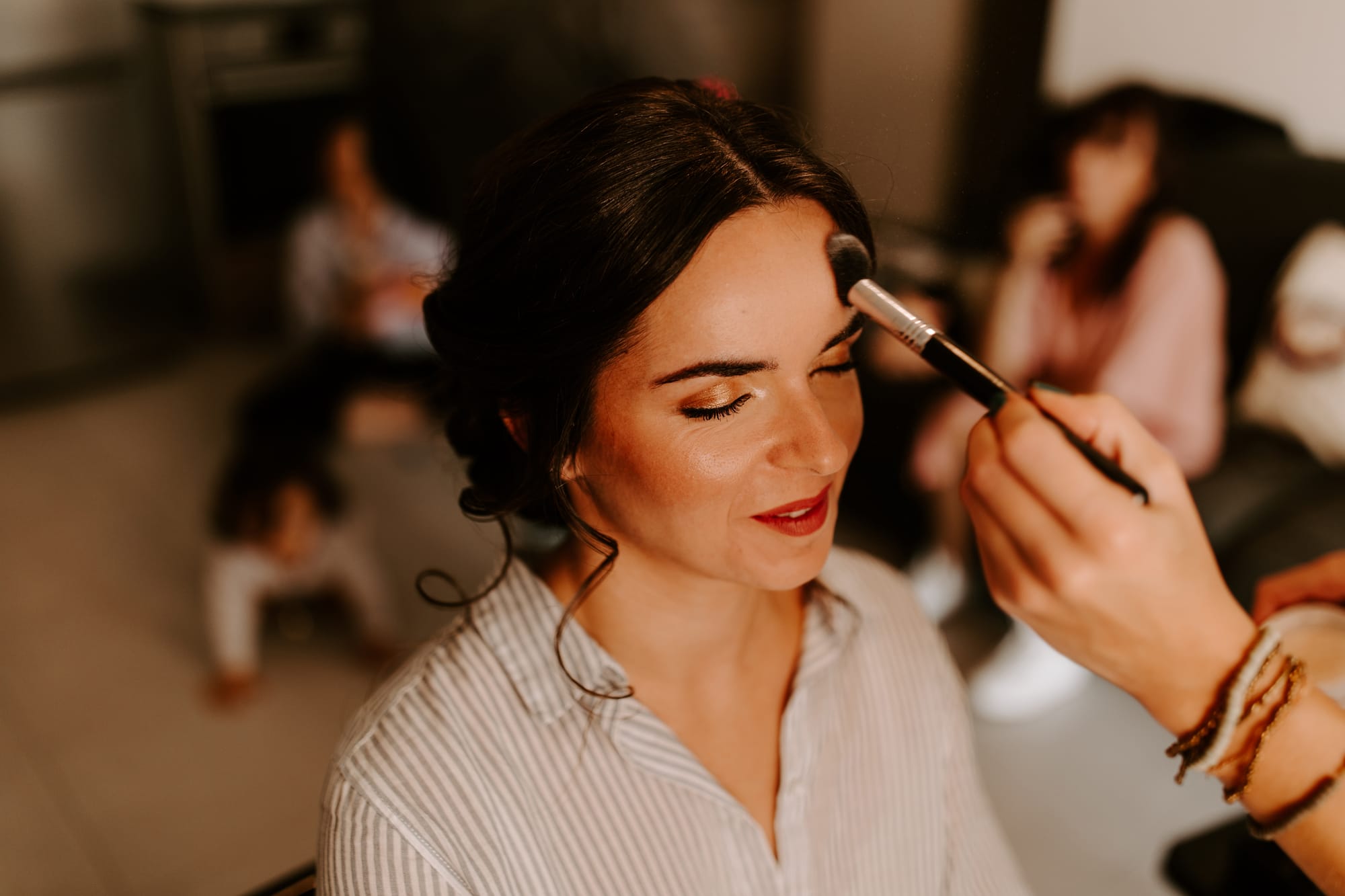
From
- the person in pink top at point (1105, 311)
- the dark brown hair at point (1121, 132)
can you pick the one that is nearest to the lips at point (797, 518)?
the person in pink top at point (1105, 311)

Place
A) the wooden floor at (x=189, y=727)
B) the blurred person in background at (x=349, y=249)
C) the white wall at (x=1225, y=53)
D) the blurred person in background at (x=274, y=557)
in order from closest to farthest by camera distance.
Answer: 1. the white wall at (x=1225, y=53)
2. the wooden floor at (x=189, y=727)
3. the blurred person in background at (x=274, y=557)
4. the blurred person in background at (x=349, y=249)

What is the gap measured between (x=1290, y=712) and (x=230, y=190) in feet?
11.5

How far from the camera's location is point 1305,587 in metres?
0.71

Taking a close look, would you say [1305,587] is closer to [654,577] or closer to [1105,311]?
[654,577]

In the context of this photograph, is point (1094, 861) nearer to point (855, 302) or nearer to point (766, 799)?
point (766, 799)

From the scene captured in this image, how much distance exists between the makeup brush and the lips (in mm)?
128

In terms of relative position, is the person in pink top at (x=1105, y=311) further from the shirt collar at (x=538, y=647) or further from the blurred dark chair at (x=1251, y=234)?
the shirt collar at (x=538, y=647)

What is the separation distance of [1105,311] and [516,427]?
5.16 ft

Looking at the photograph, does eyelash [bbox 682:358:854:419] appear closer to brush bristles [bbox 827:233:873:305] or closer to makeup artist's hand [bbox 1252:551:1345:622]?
brush bristles [bbox 827:233:873:305]

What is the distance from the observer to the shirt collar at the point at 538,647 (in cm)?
71

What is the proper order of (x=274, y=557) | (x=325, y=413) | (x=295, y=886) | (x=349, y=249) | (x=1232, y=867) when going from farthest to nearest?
(x=349, y=249) < (x=325, y=413) < (x=274, y=557) < (x=1232, y=867) < (x=295, y=886)

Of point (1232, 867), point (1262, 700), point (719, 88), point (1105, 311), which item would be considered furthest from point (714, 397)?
point (1105, 311)

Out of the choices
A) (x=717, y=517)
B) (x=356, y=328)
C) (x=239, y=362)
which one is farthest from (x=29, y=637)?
(x=717, y=517)

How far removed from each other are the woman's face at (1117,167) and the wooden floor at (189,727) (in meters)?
0.86
